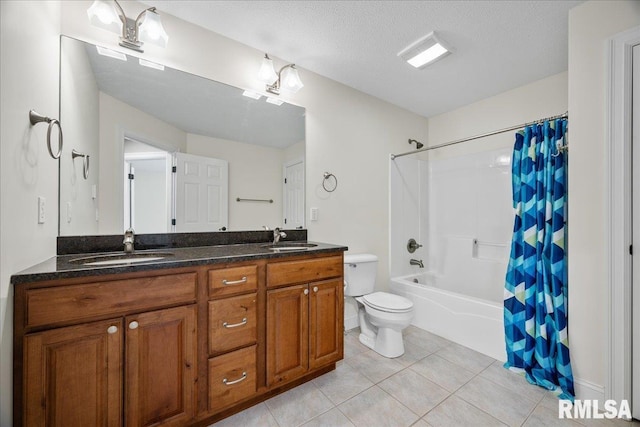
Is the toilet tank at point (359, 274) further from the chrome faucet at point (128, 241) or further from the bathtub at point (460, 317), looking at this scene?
the chrome faucet at point (128, 241)

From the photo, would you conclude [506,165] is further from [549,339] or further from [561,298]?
[549,339]

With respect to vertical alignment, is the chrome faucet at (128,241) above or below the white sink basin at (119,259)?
above

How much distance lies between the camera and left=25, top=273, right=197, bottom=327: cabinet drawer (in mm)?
943

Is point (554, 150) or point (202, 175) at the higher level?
point (554, 150)

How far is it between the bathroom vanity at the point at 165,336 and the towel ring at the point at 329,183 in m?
0.82

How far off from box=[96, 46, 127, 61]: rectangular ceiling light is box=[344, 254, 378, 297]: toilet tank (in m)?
2.13

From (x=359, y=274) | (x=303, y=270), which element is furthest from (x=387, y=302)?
(x=303, y=270)

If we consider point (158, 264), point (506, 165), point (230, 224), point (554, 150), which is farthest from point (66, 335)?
point (506, 165)

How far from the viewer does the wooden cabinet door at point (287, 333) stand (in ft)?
4.87

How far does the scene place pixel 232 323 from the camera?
135cm

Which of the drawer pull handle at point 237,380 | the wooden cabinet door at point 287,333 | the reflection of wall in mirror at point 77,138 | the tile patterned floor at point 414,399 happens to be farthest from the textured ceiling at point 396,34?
the tile patterned floor at point 414,399

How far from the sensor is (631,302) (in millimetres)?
1388

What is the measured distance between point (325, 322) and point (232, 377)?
641 millimetres

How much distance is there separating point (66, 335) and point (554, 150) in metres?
2.88
